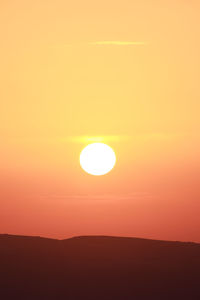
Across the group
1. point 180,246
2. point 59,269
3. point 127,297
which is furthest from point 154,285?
point 180,246

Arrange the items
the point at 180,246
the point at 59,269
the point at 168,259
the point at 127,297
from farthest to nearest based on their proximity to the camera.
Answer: the point at 180,246 < the point at 168,259 < the point at 59,269 < the point at 127,297

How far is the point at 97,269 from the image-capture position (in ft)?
188

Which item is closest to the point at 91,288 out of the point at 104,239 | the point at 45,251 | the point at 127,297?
the point at 127,297

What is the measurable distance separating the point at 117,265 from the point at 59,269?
430cm

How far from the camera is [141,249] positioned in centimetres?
6338

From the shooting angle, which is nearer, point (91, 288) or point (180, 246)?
point (91, 288)

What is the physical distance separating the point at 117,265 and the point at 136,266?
131 centimetres

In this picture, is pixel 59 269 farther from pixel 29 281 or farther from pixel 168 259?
pixel 168 259

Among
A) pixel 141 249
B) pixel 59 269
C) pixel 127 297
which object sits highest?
pixel 141 249

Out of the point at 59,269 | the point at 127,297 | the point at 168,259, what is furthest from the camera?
the point at 168,259

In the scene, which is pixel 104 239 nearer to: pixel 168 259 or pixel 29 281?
pixel 168 259

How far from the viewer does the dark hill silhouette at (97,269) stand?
5241 centimetres

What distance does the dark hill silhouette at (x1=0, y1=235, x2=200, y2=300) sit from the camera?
5241 centimetres

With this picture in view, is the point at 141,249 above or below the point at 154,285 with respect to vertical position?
above
